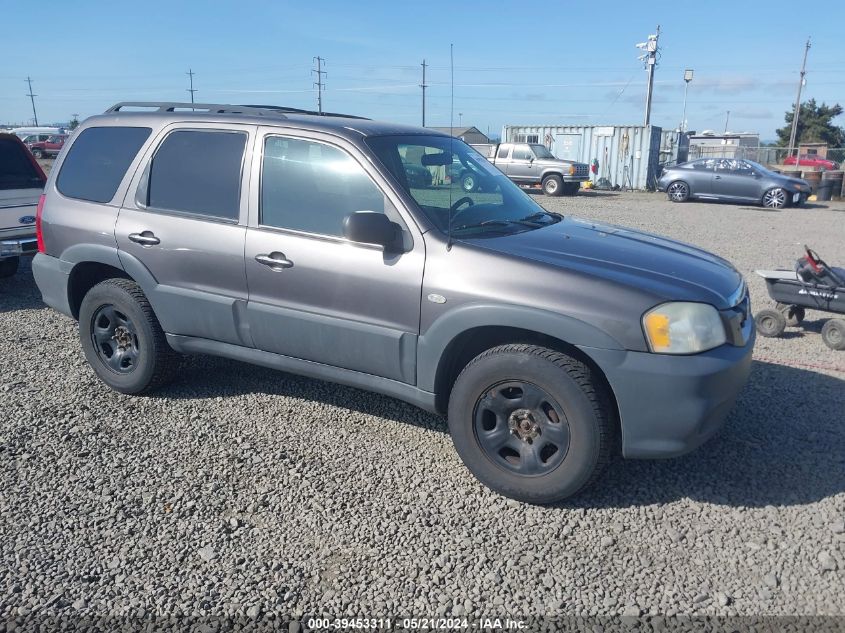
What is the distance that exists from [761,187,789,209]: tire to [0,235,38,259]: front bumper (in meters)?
19.9

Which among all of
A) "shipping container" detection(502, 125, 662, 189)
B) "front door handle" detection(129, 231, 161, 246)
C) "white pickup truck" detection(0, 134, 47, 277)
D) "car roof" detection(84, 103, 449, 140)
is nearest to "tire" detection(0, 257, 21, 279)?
"white pickup truck" detection(0, 134, 47, 277)

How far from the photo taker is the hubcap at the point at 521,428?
11.0 feet

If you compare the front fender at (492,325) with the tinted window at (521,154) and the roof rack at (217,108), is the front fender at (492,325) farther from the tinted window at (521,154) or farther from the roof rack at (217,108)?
the tinted window at (521,154)

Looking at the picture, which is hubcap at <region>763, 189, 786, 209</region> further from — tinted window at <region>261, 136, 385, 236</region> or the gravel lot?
tinted window at <region>261, 136, 385, 236</region>

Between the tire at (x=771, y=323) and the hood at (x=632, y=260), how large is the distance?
8.10 ft

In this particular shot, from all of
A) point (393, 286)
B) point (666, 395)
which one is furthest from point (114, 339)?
point (666, 395)

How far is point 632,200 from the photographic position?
2316cm

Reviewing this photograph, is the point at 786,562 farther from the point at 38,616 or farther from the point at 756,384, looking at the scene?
the point at 38,616

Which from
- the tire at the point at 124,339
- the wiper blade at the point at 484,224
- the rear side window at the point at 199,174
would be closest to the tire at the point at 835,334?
the wiper blade at the point at 484,224

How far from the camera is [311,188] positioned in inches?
157

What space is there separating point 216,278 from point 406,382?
1.41 m

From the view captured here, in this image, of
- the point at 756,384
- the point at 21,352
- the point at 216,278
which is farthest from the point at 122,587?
the point at 756,384

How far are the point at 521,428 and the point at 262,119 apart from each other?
247cm

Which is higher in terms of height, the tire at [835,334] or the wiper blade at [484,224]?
the wiper blade at [484,224]
